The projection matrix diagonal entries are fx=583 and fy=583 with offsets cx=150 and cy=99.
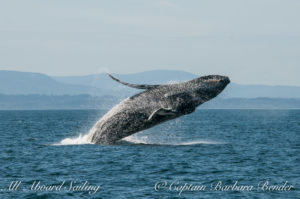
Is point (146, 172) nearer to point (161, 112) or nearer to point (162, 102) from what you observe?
point (161, 112)

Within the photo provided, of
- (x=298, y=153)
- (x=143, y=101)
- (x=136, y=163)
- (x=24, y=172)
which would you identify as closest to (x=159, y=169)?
(x=136, y=163)

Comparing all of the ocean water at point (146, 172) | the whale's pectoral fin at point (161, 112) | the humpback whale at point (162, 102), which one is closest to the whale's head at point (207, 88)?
the humpback whale at point (162, 102)

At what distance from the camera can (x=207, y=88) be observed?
81.5ft

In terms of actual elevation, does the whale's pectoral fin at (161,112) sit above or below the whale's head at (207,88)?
below

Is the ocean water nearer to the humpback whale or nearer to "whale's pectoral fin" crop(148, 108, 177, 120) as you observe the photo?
the humpback whale

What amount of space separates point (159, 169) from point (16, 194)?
6.32 meters

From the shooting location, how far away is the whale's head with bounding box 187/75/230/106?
24.8m

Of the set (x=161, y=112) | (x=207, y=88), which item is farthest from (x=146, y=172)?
(x=207, y=88)

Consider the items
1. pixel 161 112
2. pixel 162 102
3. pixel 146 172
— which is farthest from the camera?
pixel 162 102

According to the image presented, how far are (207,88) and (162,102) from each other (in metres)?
2.01

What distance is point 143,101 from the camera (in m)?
24.9

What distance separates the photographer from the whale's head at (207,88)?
24.8 meters

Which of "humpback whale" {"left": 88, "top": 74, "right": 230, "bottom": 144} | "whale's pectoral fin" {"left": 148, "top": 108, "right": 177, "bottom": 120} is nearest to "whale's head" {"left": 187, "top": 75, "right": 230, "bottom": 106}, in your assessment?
"humpback whale" {"left": 88, "top": 74, "right": 230, "bottom": 144}

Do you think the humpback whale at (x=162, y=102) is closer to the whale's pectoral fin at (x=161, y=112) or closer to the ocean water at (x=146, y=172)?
the whale's pectoral fin at (x=161, y=112)
